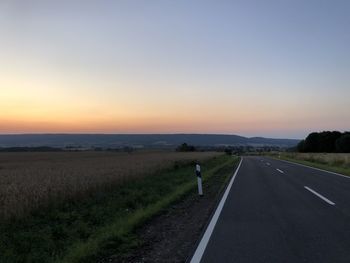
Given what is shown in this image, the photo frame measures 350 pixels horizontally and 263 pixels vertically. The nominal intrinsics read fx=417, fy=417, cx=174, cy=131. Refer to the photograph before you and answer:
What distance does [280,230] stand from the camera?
8.58 meters

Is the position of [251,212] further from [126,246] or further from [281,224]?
[126,246]

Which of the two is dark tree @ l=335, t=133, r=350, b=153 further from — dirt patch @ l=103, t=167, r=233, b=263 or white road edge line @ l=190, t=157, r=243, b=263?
white road edge line @ l=190, t=157, r=243, b=263

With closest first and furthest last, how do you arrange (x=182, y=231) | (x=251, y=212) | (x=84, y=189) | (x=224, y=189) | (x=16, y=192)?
(x=182, y=231) → (x=251, y=212) → (x=16, y=192) → (x=84, y=189) → (x=224, y=189)

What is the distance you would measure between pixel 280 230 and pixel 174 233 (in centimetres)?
218

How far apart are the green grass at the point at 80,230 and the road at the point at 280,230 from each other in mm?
1676

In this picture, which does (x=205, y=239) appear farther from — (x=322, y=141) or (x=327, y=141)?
(x=327, y=141)

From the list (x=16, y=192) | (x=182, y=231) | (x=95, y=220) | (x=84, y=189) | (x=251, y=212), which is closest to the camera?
(x=182, y=231)

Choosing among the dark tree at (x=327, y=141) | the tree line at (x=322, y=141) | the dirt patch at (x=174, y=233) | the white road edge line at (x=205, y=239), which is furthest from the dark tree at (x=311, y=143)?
the white road edge line at (x=205, y=239)

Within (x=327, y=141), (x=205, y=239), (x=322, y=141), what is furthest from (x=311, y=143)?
(x=205, y=239)

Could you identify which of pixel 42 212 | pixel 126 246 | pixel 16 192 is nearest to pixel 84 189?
pixel 16 192

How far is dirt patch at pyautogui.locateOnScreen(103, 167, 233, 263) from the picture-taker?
22.1ft

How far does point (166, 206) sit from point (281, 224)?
13.5ft

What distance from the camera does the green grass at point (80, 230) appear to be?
7062 millimetres

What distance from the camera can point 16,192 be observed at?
40.0 ft
